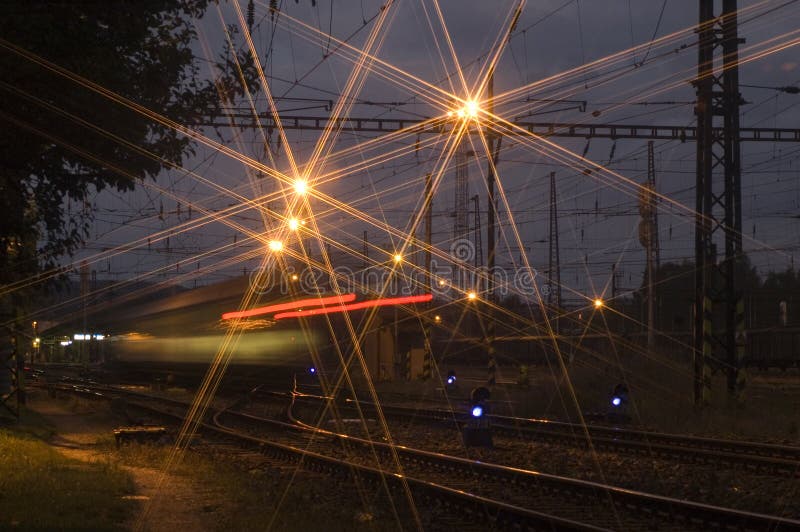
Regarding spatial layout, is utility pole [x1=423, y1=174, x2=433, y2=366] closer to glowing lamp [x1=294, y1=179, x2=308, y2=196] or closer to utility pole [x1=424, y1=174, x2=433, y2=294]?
utility pole [x1=424, y1=174, x2=433, y2=294]

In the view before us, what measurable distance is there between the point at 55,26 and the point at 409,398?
23.1m

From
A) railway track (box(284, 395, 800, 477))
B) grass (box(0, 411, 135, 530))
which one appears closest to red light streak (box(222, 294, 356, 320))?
railway track (box(284, 395, 800, 477))

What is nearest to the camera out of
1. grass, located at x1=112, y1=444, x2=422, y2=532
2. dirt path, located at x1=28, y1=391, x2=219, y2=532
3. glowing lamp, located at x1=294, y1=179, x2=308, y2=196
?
grass, located at x1=112, y1=444, x2=422, y2=532

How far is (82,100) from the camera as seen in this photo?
900cm

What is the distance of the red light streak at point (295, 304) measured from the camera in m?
28.8

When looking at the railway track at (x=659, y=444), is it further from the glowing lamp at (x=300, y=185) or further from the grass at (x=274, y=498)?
the glowing lamp at (x=300, y=185)

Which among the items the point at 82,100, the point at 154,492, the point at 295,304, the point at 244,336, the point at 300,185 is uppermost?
the point at 300,185

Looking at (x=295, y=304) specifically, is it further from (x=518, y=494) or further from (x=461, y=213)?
(x=461, y=213)

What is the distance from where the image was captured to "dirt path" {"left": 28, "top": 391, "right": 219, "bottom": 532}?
10.4m

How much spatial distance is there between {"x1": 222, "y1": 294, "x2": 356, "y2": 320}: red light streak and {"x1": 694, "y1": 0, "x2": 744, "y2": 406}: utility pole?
12.0 m

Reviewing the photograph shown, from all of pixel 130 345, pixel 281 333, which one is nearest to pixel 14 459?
pixel 281 333

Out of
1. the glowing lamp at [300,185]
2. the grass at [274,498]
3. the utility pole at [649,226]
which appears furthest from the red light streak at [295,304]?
the utility pole at [649,226]

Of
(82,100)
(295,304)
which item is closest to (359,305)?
(295,304)

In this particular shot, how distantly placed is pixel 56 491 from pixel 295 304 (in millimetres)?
17525
